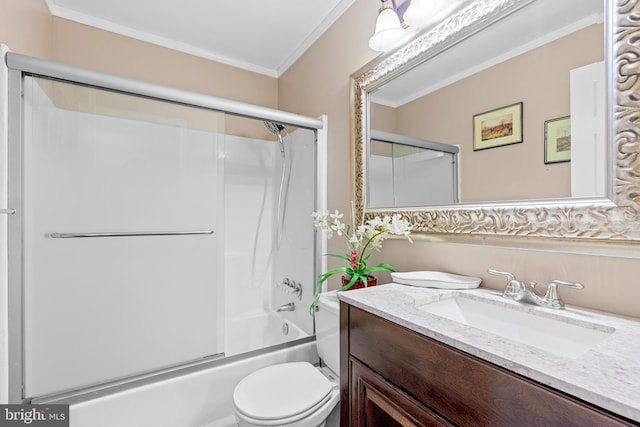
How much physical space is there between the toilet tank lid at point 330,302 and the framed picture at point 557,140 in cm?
89

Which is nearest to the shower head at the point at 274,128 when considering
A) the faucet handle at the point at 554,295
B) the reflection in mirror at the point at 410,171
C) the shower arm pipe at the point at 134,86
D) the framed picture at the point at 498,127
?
the shower arm pipe at the point at 134,86

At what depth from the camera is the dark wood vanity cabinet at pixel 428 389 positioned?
0.48 metres

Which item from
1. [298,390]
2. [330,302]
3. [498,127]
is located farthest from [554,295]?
[298,390]

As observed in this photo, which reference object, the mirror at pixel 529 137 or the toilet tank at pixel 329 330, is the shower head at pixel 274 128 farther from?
the toilet tank at pixel 329 330

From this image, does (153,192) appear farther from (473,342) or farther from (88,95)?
(473,342)

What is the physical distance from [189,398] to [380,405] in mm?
1083

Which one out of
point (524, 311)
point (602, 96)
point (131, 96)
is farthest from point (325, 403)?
point (131, 96)

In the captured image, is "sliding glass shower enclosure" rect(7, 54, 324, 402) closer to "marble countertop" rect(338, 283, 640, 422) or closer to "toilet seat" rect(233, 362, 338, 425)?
"toilet seat" rect(233, 362, 338, 425)

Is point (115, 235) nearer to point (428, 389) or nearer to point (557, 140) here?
point (428, 389)

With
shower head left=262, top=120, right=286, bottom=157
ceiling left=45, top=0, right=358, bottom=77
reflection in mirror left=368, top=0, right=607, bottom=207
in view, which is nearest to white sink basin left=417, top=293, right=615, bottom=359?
reflection in mirror left=368, top=0, right=607, bottom=207

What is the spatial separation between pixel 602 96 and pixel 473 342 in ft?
2.27

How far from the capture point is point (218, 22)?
6.19ft

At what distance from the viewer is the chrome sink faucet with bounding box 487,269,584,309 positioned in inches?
30.4

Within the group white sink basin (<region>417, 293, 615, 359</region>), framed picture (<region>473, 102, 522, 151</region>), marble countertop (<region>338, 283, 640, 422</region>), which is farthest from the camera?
framed picture (<region>473, 102, 522, 151</region>)
